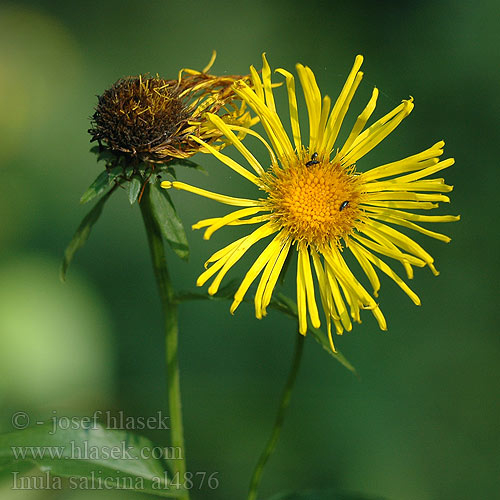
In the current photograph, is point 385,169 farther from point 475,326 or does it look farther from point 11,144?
point 11,144

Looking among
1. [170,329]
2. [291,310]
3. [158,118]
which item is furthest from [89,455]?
[158,118]

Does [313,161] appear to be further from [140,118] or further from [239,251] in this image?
[140,118]

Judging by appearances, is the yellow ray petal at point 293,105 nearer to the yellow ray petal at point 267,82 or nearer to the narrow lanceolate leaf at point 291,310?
the yellow ray petal at point 267,82
